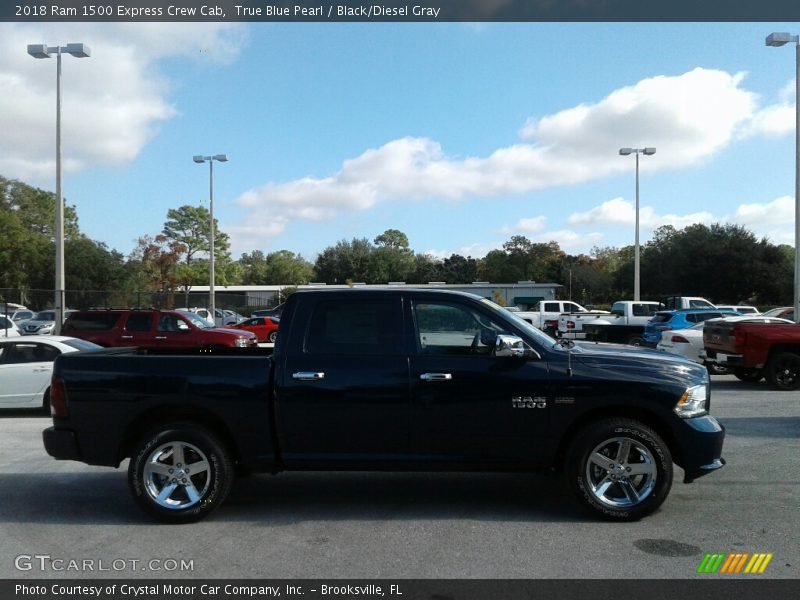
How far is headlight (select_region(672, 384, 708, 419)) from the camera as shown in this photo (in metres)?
5.84

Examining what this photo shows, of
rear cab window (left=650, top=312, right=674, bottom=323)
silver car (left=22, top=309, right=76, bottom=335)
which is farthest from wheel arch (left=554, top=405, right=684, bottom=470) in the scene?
silver car (left=22, top=309, right=76, bottom=335)

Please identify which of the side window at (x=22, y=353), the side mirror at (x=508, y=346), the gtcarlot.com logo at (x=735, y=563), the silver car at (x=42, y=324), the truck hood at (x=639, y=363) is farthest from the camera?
the silver car at (x=42, y=324)

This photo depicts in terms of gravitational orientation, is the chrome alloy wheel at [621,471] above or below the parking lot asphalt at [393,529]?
above

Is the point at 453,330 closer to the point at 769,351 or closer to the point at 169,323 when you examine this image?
the point at 769,351

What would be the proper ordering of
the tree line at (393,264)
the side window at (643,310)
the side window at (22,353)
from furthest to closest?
the tree line at (393,264) < the side window at (643,310) < the side window at (22,353)

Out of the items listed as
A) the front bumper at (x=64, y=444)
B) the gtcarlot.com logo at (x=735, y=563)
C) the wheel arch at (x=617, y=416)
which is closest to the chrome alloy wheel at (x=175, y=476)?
the front bumper at (x=64, y=444)

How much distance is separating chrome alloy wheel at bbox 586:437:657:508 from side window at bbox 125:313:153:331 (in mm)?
15630

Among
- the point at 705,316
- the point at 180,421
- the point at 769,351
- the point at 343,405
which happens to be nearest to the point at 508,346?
the point at 343,405

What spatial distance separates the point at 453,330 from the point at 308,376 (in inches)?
49.1

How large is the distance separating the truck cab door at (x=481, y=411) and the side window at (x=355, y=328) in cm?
38

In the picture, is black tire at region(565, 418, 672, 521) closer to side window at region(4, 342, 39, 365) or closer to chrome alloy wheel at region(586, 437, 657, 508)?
chrome alloy wheel at region(586, 437, 657, 508)

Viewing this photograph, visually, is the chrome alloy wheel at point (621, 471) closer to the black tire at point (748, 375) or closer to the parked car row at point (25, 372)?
the parked car row at point (25, 372)

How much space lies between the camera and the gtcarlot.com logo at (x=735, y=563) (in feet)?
15.8
